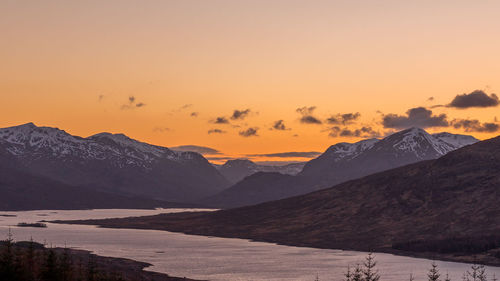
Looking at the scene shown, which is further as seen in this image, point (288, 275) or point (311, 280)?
point (288, 275)

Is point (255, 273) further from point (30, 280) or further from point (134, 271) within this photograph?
point (30, 280)

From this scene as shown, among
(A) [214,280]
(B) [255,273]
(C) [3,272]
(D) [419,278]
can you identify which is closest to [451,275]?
(D) [419,278]

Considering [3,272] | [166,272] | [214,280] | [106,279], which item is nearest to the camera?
[3,272]

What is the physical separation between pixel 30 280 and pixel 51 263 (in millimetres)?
4748

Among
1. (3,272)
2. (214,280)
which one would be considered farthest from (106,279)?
(214,280)

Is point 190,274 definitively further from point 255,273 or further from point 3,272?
point 3,272

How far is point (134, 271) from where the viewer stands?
609 ft

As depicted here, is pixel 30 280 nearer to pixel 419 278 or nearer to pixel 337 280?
pixel 337 280

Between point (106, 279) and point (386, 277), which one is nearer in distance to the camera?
point (106, 279)

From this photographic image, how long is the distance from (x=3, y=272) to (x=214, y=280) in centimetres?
8166

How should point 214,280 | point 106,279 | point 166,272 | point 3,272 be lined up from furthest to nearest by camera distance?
point 166,272, point 214,280, point 106,279, point 3,272

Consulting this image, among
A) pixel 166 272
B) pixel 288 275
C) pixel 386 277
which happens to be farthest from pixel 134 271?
pixel 386 277

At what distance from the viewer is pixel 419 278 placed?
18825cm

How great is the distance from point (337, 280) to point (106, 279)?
82.1 meters
